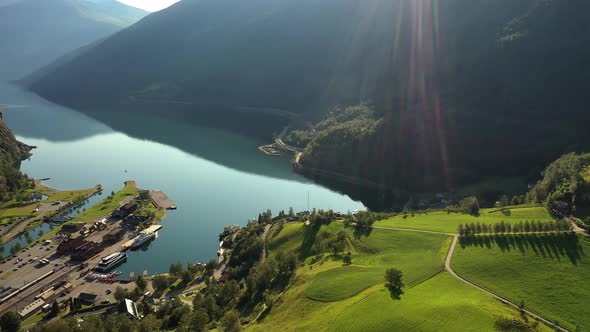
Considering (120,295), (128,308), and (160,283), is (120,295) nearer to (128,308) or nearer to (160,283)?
(128,308)

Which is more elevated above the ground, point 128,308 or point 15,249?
point 15,249

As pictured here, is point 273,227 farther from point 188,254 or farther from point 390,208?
point 390,208

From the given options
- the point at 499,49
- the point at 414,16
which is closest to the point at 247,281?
the point at 499,49

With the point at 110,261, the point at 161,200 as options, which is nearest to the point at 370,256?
the point at 110,261

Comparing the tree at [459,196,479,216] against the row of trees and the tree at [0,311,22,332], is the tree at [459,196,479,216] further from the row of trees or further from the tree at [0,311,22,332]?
the tree at [0,311,22,332]

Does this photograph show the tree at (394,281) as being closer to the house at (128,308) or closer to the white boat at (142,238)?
the house at (128,308)

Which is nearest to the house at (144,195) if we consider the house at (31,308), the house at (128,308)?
the house at (31,308)
